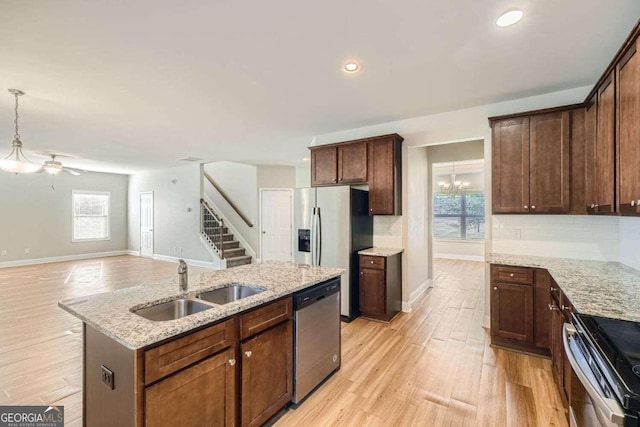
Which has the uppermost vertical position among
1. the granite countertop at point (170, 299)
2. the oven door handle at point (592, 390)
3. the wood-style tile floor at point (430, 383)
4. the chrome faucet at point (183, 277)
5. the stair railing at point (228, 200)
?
the stair railing at point (228, 200)

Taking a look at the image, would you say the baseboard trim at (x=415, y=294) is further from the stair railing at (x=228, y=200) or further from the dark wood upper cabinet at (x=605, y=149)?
the stair railing at (x=228, y=200)

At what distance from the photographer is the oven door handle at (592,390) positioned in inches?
39.4

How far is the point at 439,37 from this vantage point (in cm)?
219

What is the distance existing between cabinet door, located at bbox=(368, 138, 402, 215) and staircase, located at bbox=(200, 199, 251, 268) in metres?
4.82

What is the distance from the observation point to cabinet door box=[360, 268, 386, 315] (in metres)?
3.81

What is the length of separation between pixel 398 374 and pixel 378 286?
132 cm

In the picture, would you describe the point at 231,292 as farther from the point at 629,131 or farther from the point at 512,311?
the point at 629,131

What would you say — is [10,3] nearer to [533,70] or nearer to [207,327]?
[207,327]

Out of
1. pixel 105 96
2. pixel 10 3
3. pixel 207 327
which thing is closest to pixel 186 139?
pixel 105 96

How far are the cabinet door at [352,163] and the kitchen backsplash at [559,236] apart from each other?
1.88m

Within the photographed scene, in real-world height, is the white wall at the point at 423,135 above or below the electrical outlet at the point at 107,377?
above

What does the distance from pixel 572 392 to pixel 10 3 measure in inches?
171

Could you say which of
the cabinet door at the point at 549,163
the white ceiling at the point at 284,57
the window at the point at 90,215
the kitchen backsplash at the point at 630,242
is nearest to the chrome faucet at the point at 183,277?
the white ceiling at the point at 284,57

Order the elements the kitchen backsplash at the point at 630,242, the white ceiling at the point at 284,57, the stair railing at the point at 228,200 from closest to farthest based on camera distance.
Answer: the white ceiling at the point at 284,57 → the kitchen backsplash at the point at 630,242 → the stair railing at the point at 228,200
